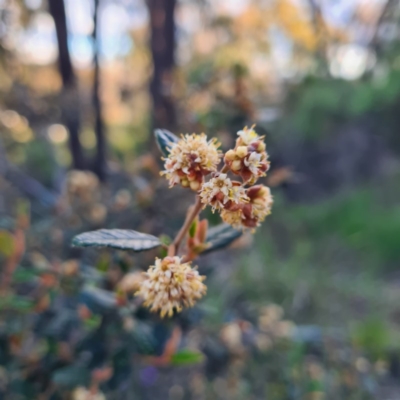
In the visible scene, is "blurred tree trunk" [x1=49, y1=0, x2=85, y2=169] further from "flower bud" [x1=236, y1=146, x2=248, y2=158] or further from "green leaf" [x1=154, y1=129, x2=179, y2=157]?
"flower bud" [x1=236, y1=146, x2=248, y2=158]

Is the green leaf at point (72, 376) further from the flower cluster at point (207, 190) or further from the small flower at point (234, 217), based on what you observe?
the small flower at point (234, 217)

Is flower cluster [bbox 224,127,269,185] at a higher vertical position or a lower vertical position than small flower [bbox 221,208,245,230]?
higher

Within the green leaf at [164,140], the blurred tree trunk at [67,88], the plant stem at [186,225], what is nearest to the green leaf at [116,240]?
the plant stem at [186,225]

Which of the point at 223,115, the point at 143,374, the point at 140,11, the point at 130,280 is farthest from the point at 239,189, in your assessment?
the point at 140,11

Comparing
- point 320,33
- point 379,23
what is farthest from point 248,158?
point 379,23

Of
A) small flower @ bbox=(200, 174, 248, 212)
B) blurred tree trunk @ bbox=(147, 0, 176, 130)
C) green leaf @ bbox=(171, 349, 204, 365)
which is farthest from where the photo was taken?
blurred tree trunk @ bbox=(147, 0, 176, 130)

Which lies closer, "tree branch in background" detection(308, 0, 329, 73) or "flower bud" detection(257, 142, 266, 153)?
"flower bud" detection(257, 142, 266, 153)

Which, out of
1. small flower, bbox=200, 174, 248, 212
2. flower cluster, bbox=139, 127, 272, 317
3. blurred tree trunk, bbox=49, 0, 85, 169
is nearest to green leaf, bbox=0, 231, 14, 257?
flower cluster, bbox=139, 127, 272, 317
